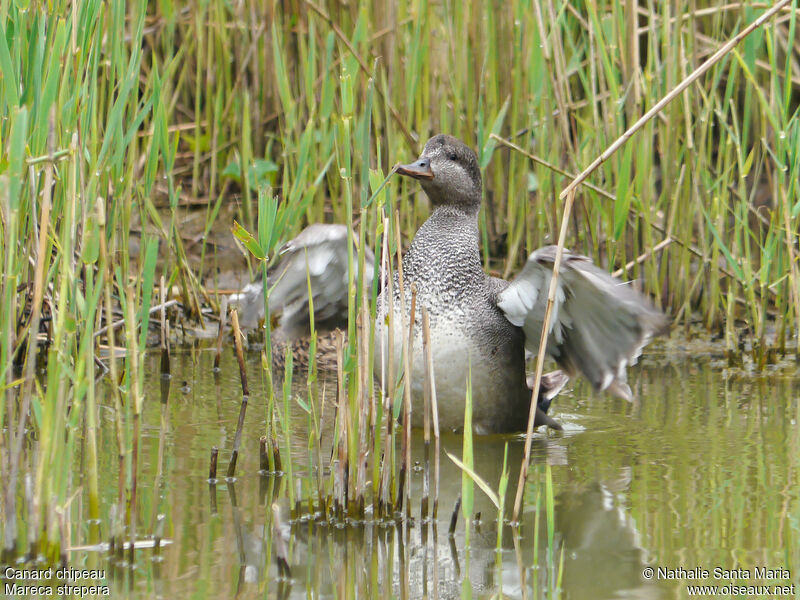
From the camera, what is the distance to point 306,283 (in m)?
4.09

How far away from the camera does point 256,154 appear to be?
6457 mm

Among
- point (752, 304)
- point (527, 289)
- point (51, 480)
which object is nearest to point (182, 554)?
point (51, 480)

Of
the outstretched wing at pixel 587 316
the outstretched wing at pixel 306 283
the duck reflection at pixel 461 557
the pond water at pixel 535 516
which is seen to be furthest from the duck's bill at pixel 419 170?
the duck reflection at pixel 461 557

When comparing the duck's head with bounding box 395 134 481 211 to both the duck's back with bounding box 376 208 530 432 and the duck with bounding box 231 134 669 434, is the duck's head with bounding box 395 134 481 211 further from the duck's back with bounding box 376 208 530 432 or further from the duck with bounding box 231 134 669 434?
the duck's back with bounding box 376 208 530 432

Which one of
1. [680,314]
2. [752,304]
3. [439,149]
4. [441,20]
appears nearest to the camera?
[439,149]

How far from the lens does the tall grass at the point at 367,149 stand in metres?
2.89

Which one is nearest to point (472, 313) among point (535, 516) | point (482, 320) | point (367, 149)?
point (482, 320)

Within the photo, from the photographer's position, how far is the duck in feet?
12.2

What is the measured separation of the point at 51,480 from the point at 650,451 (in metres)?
2.07

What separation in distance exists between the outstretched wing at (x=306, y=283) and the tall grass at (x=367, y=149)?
0.53 feet

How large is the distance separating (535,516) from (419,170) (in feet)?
5.51

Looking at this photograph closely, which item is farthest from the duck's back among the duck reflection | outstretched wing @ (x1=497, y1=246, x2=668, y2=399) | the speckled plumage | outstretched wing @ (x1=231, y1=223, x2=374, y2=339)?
the duck reflection

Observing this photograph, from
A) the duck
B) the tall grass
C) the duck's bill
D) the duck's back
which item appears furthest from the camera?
the duck's bill

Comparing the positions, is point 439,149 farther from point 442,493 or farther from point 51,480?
point 51,480
